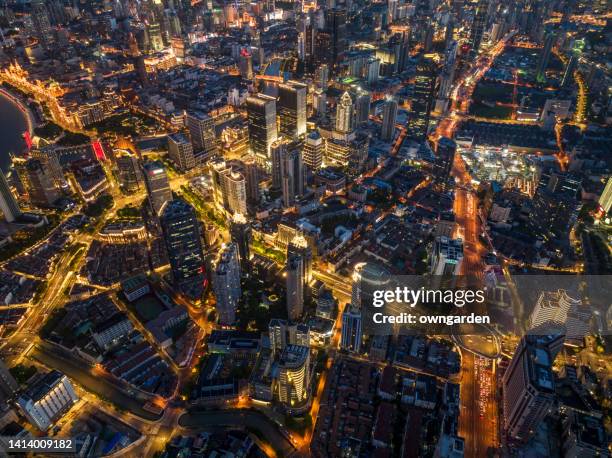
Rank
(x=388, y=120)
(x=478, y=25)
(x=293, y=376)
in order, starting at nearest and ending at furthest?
(x=293, y=376), (x=388, y=120), (x=478, y=25)

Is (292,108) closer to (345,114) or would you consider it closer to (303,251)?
(345,114)

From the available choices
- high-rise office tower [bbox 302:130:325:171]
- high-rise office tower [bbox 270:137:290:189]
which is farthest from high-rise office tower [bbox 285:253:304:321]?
high-rise office tower [bbox 302:130:325:171]

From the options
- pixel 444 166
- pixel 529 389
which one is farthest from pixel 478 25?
pixel 529 389

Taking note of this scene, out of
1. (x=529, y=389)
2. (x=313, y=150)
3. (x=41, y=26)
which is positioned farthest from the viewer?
(x=41, y=26)

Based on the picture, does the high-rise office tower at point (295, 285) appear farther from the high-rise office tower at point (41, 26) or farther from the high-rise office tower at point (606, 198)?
the high-rise office tower at point (41, 26)

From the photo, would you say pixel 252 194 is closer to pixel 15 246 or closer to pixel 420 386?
pixel 15 246

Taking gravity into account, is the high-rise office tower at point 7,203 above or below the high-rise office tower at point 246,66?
below

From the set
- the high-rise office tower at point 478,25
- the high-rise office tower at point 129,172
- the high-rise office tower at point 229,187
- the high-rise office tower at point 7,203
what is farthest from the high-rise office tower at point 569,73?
the high-rise office tower at point 7,203
